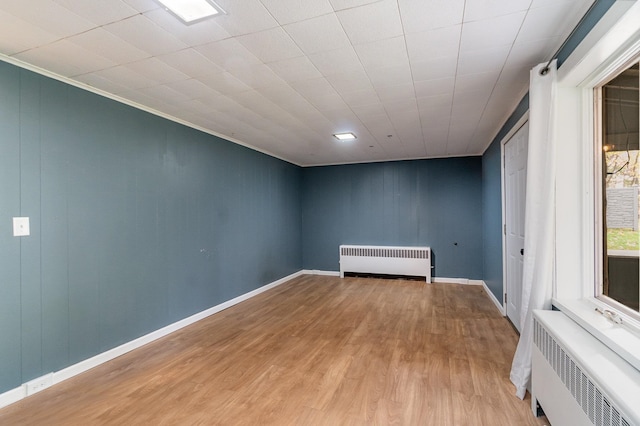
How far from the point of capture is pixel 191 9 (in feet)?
5.28

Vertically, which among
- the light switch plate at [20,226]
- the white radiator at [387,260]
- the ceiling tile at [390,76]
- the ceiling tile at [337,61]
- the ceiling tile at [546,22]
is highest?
the ceiling tile at [337,61]

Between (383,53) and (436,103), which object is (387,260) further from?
(383,53)

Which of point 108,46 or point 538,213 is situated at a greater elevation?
point 108,46

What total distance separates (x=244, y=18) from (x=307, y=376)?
258 centimetres

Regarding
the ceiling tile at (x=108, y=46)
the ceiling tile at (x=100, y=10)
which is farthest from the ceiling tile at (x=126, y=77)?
the ceiling tile at (x=100, y=10)

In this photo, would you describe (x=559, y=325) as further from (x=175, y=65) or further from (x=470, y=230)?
(x=470, y=230)

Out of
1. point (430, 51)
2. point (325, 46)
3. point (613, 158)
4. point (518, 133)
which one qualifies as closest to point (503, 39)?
point (430, 51)

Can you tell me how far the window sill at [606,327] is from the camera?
1267 millimetres

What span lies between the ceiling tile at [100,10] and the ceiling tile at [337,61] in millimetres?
1118

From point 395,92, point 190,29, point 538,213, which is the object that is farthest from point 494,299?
point 190,29

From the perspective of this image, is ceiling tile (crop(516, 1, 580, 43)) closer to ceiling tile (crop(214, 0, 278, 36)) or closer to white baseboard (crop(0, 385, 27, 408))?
ceiling tile (crop(214, 0, 278, 36))

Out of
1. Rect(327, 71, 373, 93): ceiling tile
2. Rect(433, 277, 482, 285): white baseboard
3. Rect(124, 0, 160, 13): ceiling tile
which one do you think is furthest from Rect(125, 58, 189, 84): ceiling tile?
Rect(433, 277, 482, 285): white baseboard

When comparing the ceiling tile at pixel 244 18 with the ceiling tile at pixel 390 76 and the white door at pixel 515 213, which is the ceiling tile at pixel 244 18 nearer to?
the ceiling tile at pixel 390 76

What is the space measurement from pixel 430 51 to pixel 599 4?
854 millimetres
